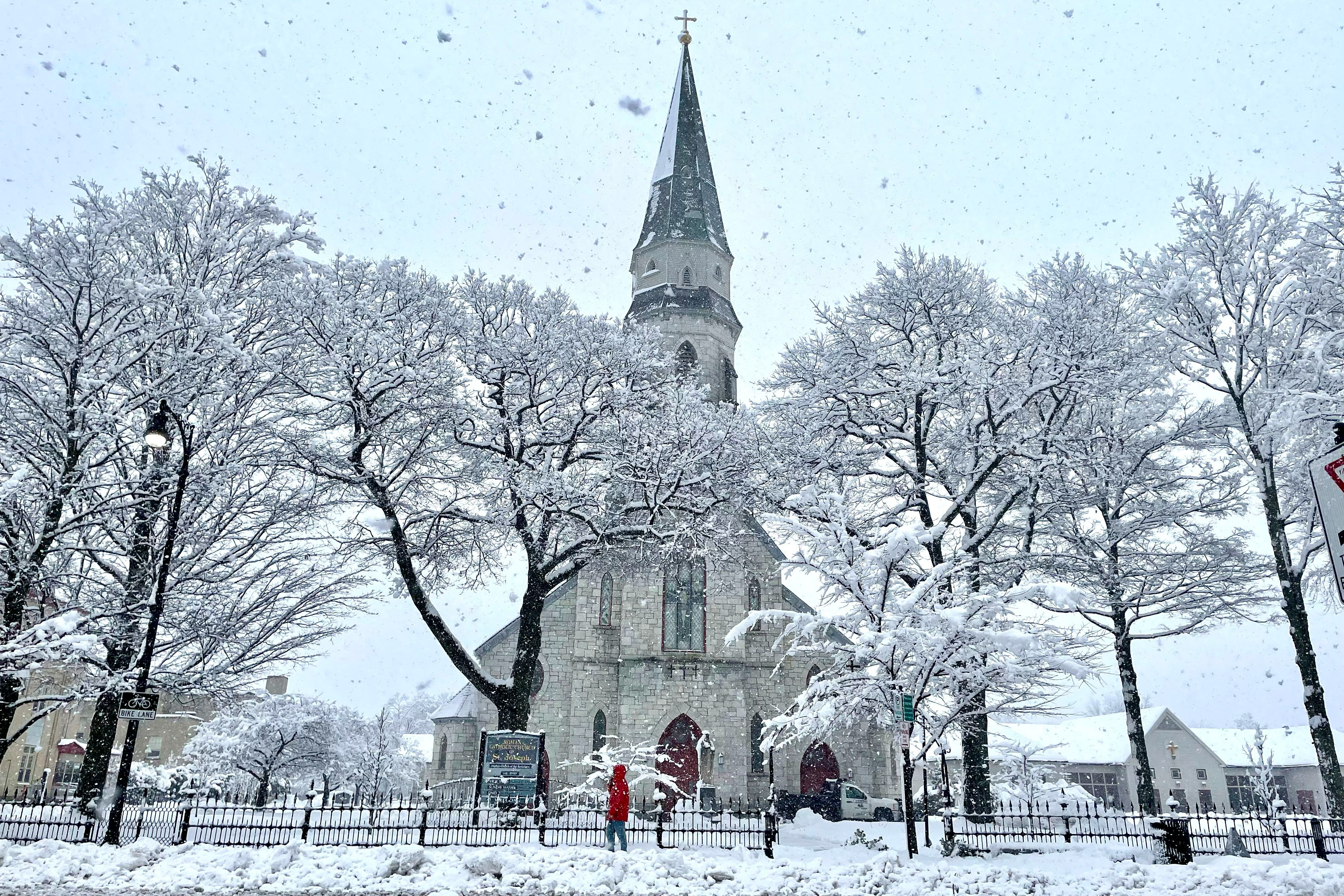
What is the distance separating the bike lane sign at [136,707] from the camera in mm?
12352

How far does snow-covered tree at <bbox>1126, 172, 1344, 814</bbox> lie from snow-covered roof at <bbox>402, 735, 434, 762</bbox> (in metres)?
49.4

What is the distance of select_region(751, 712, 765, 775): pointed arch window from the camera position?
27.7m

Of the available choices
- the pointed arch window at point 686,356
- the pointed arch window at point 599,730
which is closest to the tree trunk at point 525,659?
the pointed arch window at point 599,730

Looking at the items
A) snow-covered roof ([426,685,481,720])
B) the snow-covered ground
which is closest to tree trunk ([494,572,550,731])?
the snow-covered ground

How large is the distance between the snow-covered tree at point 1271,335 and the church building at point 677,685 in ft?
42.4

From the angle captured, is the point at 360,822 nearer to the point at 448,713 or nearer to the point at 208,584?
the point at 208,584

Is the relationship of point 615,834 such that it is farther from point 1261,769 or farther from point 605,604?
point 1261,769

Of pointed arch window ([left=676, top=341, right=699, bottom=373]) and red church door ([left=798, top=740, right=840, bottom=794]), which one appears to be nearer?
red church door ([left=798, top=740, right=840, bottom=794])

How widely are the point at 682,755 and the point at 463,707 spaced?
8587 millimetres

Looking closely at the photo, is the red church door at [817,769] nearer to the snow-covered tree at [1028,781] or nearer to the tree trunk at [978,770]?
the snow-covered tree at [1028,781]

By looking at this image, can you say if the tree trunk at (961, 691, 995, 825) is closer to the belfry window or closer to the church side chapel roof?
the belfry window

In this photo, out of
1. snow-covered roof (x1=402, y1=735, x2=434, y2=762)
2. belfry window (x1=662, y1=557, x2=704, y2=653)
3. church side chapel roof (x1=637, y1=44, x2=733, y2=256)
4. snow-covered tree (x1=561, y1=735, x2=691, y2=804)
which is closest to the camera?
snow-covered tree (x1=561, y1=735, x2=691, y2=804)

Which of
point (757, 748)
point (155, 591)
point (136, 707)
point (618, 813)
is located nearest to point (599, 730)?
point (757, 748)

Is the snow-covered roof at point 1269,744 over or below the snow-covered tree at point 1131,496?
below
